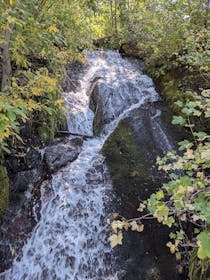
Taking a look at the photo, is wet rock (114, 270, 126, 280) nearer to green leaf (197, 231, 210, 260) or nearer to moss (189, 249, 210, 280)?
moss (189, 249, 210, 280)

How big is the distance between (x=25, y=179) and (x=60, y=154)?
0.85m

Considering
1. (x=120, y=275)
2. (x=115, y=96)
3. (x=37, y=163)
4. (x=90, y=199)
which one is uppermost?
(x=115, y=96)

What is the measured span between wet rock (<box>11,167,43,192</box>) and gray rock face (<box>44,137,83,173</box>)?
0.75 ft

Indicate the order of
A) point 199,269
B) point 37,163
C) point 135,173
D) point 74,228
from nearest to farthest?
1. point 199,269
2. point 74,228
3. point 135,173
4. point 37,163

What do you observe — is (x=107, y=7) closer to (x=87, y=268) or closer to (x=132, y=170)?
(x=132, y=170)

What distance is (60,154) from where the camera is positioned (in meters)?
4.78

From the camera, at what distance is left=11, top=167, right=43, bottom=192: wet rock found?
13.7 feet

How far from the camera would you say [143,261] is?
325 cm

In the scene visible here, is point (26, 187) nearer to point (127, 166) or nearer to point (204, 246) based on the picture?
point (127, 166)

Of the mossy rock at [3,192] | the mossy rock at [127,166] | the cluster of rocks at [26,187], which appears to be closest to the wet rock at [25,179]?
the cluster of rocks at [26,187]

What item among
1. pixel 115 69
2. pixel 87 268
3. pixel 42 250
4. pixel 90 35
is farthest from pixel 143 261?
pixel 115 69

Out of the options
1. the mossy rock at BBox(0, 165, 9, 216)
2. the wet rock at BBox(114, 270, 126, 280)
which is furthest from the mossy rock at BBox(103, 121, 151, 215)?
the mossy rock at BBox(0, 165, 9, 216)

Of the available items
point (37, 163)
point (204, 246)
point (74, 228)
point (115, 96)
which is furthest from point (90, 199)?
point (115, 96)

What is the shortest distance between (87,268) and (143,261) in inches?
30.9
